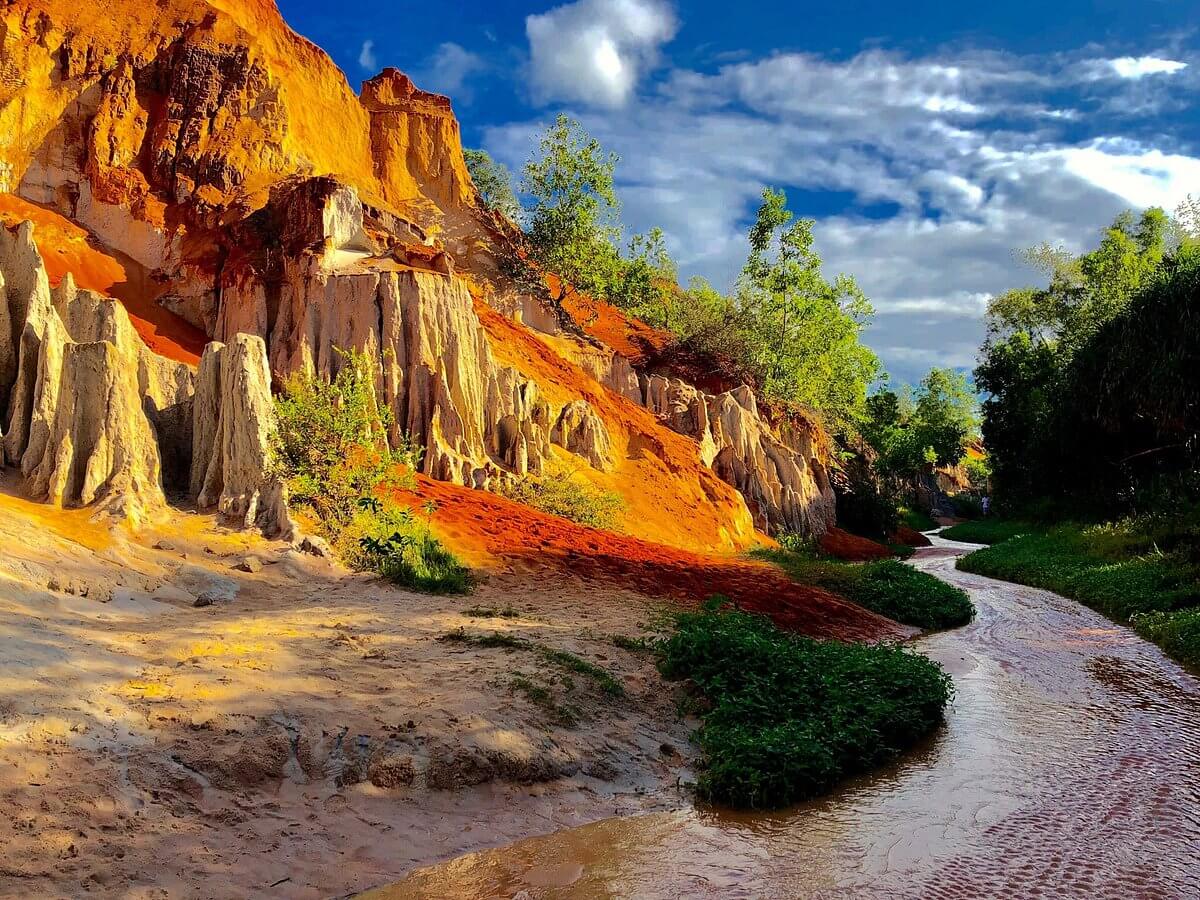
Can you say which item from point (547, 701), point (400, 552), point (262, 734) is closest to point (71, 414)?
point (400, 552)

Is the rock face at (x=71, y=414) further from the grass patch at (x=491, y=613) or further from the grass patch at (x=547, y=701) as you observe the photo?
the grass patch at (x=547, y=701)

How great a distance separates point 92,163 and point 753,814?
32.6 m

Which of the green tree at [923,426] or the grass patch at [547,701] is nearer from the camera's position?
the grass patch at [547,701]

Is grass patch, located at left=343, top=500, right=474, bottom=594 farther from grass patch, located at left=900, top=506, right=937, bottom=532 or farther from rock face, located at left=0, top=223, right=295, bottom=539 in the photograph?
grass patch, located at left=900, top=506, right=937, bottom=532

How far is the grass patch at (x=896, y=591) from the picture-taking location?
638 inches

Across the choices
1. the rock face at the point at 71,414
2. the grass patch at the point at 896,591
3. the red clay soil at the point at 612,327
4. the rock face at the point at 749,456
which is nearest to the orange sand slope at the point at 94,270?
the rock face at the point at 71,414

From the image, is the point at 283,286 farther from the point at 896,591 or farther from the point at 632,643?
the point at 896,591

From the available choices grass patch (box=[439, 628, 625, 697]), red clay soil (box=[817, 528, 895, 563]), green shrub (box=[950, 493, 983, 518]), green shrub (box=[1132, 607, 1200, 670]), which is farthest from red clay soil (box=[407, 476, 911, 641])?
green shrub (box=[950, 493, 983, 518])

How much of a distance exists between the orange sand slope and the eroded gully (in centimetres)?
2237

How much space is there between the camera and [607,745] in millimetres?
7219

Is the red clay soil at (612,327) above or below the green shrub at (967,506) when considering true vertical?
above

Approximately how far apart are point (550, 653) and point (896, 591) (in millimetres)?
11062

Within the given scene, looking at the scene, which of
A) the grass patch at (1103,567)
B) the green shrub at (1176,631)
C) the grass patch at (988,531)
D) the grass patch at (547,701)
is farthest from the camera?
the grass patch at (988,531)

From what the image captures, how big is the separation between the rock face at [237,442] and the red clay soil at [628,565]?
3.32m
